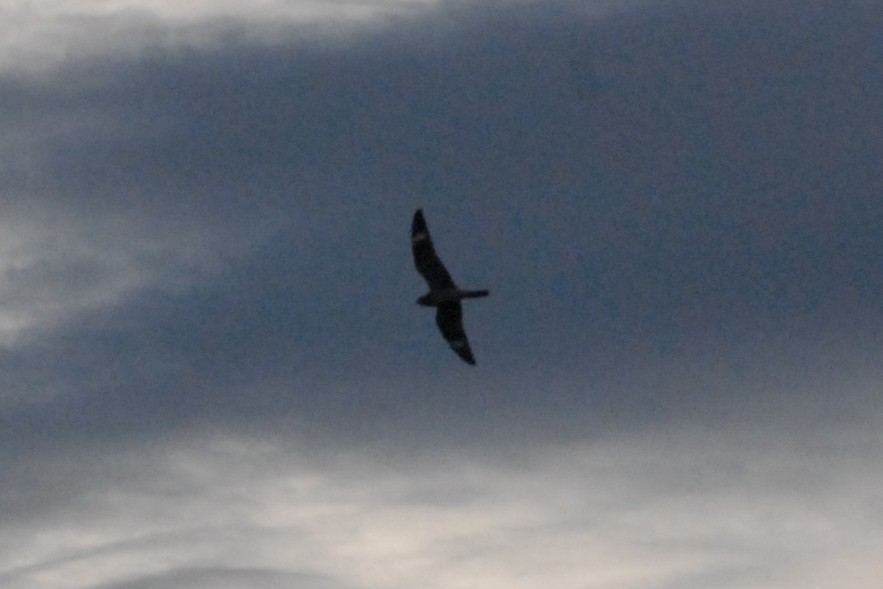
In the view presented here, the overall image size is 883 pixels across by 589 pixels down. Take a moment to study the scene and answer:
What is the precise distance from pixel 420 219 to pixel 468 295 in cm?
579

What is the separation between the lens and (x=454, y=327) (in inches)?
5069

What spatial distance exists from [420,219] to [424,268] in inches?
97.5

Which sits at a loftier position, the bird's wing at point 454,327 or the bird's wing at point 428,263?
the bird's wing at point 428,263

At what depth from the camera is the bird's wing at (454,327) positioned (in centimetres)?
12805

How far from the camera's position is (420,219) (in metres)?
129

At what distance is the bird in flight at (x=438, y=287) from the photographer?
418 ft

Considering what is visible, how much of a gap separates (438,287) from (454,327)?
2220mm

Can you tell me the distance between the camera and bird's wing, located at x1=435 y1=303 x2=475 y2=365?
128050 millimetres

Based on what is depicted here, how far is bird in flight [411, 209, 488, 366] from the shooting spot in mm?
127375

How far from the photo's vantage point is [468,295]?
125062mm

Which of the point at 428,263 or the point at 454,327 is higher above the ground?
the point at 428,263

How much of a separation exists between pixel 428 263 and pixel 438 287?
49.4 inches

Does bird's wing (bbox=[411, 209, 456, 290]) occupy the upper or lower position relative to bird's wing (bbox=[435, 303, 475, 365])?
upper

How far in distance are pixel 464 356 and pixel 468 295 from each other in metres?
5.54
